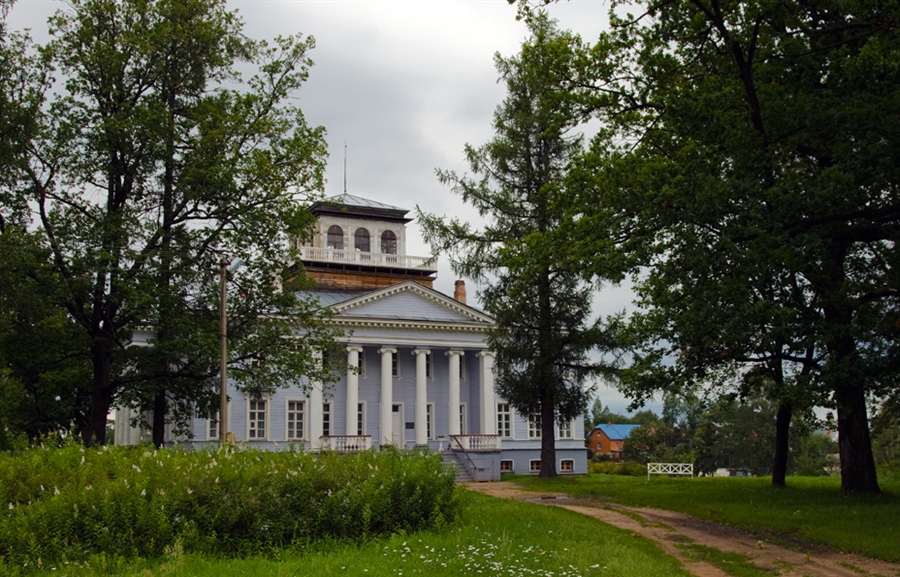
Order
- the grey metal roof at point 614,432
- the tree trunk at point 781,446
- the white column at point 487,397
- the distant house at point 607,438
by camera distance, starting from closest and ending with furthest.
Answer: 1. the tree trunk at point 781,446
2. the white column at point 487,397
3. the distant house at point 607,438
4. the grey metal roof at point 614,432

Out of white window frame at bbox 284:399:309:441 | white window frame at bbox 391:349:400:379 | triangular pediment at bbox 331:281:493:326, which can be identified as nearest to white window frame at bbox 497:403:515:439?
triangular pediment at bbox 331:281:493:326

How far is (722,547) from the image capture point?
1443cm

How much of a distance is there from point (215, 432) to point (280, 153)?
19040 millimetres

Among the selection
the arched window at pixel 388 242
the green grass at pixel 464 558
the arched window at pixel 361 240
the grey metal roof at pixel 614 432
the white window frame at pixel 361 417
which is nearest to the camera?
the green grass at pixel 464 558

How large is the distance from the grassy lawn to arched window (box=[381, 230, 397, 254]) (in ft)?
84.6

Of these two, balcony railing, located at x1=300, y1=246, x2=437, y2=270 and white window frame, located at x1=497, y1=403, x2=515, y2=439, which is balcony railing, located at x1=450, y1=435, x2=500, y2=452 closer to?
white window frame, located at x1=497, y1=403, x2=515, y2=439

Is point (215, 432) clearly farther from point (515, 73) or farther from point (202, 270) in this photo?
point (515, 73)

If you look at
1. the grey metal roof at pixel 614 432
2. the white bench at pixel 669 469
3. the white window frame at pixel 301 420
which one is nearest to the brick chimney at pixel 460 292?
the white window frame at pixel 301 420

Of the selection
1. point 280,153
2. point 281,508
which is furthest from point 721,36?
point 280,153

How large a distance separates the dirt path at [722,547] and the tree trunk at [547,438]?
1228 cm

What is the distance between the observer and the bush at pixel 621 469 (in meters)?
48.2

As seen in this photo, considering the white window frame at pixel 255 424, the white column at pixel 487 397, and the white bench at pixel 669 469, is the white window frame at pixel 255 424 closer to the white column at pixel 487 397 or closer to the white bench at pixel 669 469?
the white column at pixel 487 397

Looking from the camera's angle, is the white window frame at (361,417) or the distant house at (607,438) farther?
the distant house at (607,438)

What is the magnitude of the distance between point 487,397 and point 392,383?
493 centimetres
